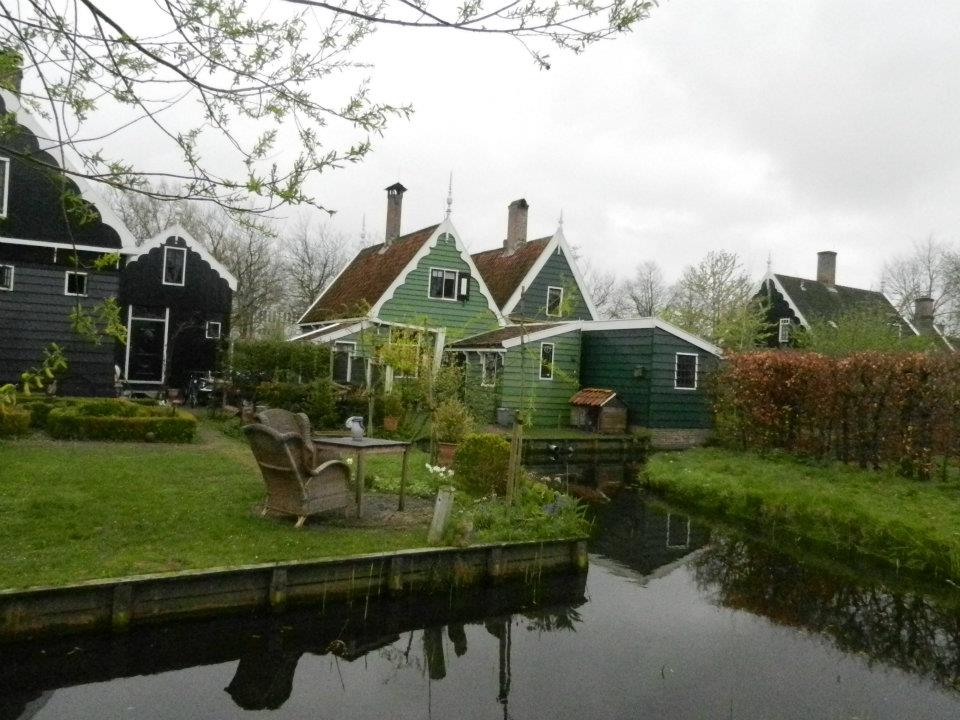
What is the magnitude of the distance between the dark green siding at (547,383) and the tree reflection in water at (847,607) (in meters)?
11.7

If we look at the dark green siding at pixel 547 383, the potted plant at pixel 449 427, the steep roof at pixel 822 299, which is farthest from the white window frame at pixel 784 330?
the potted plant at pixel 449 427

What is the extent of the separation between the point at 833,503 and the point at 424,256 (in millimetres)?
15692

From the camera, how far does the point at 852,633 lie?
711 cm

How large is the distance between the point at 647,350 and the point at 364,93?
17.3m

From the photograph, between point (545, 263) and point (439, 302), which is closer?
point (439, 302)

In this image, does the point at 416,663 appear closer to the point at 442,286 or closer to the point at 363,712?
the point at 363,712

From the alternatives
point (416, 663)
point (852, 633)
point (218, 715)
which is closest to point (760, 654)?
point (852, 633)

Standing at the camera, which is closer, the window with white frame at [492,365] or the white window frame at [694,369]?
the white window frame at [694,369]

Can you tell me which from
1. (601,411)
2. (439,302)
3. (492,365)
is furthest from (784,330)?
(439,302)

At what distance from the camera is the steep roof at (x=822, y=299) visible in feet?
107

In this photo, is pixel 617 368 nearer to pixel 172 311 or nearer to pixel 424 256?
pixel 424 256

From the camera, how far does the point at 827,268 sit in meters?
36.8

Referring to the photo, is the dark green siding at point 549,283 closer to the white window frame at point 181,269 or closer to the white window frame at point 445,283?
the white window frame at point 445,283

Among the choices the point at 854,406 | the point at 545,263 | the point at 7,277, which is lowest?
the point at 854,406
